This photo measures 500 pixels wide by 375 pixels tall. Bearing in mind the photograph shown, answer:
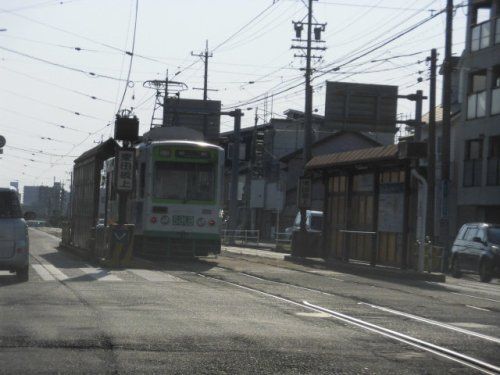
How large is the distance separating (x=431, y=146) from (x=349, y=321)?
20946 mm

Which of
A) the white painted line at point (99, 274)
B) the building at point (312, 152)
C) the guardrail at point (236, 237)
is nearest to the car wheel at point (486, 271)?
the white painted line at point (99, 274)

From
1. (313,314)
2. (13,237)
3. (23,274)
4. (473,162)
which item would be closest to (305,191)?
(473,162)

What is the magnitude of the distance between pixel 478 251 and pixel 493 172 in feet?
38.6

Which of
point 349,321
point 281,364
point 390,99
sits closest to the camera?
point 281,364

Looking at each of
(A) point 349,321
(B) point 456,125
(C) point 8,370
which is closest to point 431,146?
(B) point 456,125

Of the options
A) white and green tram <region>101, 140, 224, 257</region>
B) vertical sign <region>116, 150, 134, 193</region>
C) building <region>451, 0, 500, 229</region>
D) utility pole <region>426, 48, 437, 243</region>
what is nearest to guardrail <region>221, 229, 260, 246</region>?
building <region>451, 0, 500, 229</region>

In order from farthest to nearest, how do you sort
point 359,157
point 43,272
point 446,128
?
point 446,128 < point 359,157 < point 43,272

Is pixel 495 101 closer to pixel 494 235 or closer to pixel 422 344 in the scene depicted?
pixel 494 235

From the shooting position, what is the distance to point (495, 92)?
36750mm

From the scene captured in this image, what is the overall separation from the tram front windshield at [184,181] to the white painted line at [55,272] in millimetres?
4354

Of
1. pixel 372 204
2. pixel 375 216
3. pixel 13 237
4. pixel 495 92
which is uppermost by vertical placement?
pixel 495 92

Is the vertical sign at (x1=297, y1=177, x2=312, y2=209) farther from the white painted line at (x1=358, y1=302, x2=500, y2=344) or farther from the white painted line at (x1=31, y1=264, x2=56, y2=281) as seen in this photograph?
the white painted line at (x1=358, y1=302, x2=500, y2=344)

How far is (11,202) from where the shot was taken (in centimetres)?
1631

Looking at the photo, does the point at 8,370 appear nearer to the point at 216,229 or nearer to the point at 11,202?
the point at 11,202
